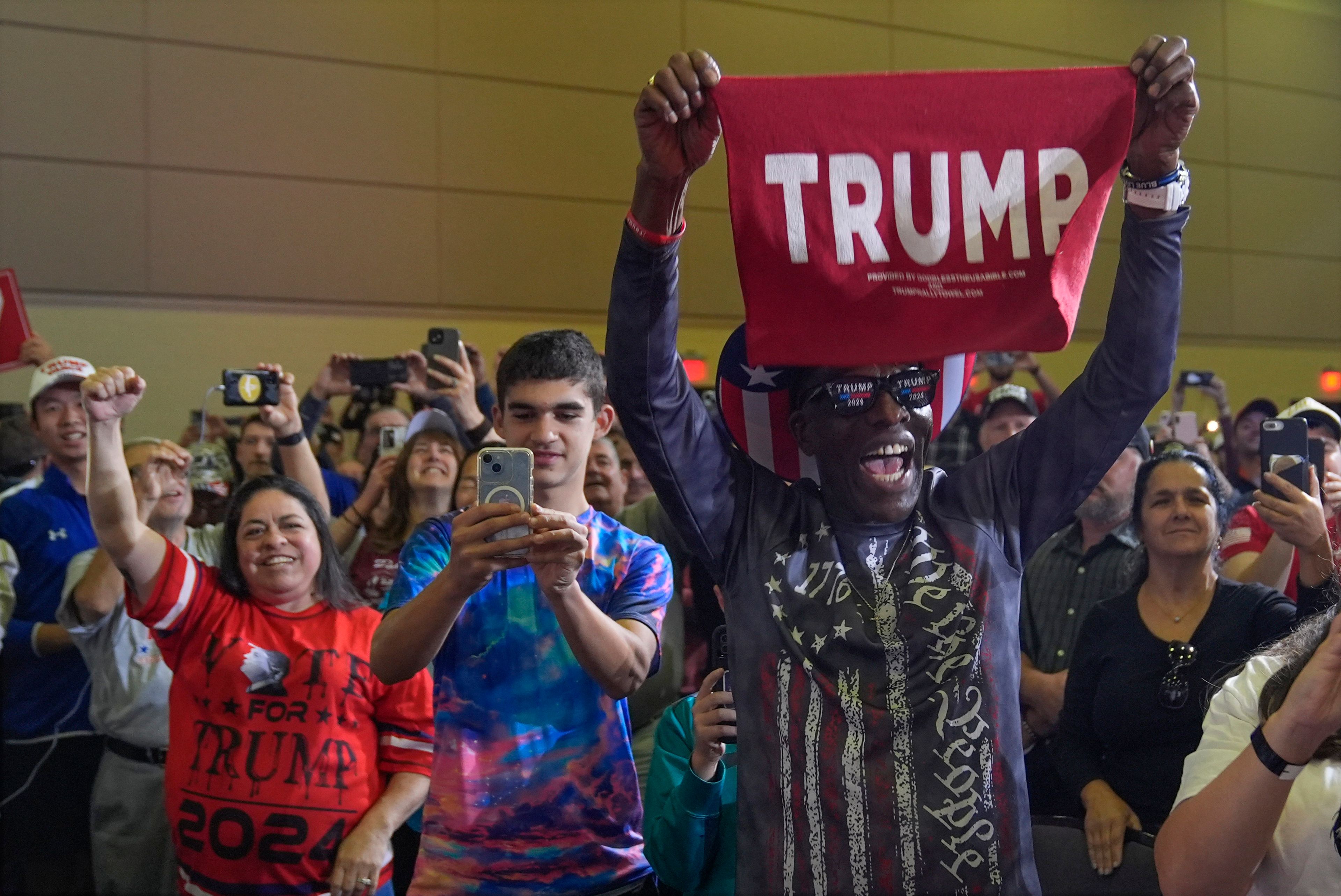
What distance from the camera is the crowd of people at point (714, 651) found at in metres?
1.65

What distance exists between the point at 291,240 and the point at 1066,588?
219 inches

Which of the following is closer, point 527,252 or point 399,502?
point 399,502

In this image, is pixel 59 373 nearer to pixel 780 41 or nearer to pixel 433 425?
pixel 433 425

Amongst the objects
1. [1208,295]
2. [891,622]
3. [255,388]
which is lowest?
[891,622]

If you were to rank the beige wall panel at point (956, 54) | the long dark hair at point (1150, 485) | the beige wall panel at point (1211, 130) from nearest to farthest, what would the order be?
the long dark hair at point (1150, 485) < the beige wall panel at point (956, 54) < the beige wall panel at point (1211, 130)

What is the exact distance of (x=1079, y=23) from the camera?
9.90m

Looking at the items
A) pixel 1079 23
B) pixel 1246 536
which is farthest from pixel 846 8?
pixel 1246 536

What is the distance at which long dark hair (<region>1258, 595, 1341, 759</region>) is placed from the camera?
161cm

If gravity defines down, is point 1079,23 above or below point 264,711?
above

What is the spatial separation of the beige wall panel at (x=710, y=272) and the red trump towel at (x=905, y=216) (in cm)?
685

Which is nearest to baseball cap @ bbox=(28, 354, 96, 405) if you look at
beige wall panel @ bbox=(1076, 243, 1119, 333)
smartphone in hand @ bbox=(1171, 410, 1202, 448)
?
smartphone in hand @ bbox=(1171, 410, 1202, 448)

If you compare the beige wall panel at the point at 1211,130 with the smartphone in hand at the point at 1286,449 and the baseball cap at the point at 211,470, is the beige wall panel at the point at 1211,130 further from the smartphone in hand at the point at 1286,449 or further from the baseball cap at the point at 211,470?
the baseball cap at the point at 211,470

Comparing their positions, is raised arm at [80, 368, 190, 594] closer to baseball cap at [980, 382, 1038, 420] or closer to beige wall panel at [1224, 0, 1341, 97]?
baseball cap at [980, 382, 1038, 420]

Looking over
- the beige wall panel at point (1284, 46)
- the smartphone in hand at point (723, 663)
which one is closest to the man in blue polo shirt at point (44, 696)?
the smartphone in hand at point (723, 663)
